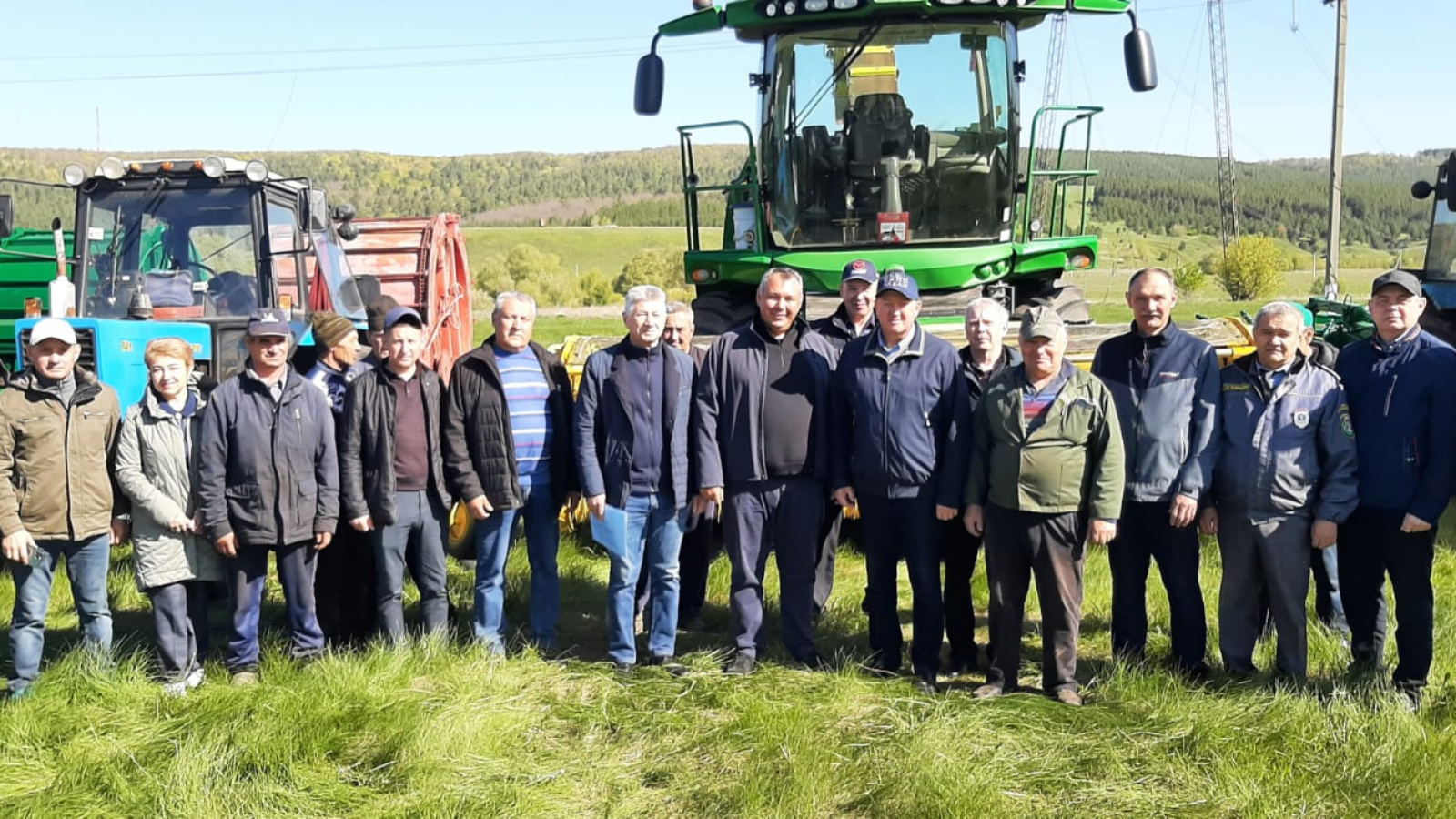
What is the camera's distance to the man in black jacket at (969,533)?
16.9 feet

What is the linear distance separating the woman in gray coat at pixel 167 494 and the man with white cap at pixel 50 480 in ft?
0.34

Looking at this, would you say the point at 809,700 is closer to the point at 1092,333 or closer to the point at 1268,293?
the point at 1092,333

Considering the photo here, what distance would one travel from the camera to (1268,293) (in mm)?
50188

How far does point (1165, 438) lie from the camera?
191 inches

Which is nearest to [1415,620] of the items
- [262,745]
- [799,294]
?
[799,294]

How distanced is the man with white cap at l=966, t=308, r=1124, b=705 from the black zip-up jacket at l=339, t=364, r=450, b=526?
7.88 feet

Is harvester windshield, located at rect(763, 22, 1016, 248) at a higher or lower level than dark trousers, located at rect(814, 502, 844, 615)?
higher

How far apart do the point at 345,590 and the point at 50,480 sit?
1.33 m

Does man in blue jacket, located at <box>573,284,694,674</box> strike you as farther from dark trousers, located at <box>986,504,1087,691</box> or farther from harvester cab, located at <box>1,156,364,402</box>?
harvester cab, located at <box>1,156,364,402</box>

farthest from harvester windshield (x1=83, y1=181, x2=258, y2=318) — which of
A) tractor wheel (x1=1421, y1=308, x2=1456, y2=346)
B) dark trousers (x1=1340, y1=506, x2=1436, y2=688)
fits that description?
tractor wheel (x1=1421, y1=308, x2=1456, y2=346)

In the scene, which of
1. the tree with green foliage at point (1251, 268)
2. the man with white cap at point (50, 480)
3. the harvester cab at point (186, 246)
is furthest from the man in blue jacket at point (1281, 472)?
the tree with green foliage at point (1251, 268)

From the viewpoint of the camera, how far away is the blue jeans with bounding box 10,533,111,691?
15.8 ft

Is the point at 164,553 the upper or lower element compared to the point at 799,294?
lower

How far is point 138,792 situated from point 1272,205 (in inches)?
4661
